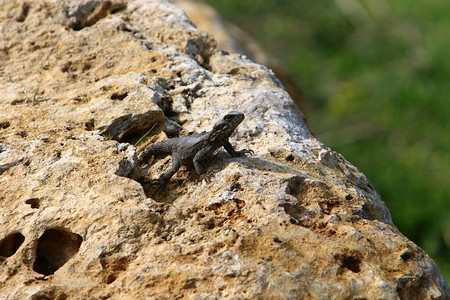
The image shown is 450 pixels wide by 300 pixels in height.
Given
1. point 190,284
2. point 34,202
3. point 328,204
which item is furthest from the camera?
point 328,204

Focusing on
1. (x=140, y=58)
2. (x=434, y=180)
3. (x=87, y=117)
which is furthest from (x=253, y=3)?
(x=87, y=117)

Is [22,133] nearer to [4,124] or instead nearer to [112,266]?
[4,124]

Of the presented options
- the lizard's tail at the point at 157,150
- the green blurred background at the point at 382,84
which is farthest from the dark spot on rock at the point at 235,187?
the green blurred background at the point at 382,84

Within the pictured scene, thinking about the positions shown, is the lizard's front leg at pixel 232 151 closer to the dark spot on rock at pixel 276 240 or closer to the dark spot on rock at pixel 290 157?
the dark spot on rock at pixel 290 157

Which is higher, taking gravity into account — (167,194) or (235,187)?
(235,187)

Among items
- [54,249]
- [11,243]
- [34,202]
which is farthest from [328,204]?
[11,243]

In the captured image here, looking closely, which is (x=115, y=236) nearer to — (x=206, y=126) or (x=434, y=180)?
(x=206, y=126)

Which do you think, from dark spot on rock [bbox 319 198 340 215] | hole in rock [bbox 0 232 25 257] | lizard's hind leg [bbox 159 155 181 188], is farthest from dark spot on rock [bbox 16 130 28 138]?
dark spot on rock [bbox 319 198 340 215]
